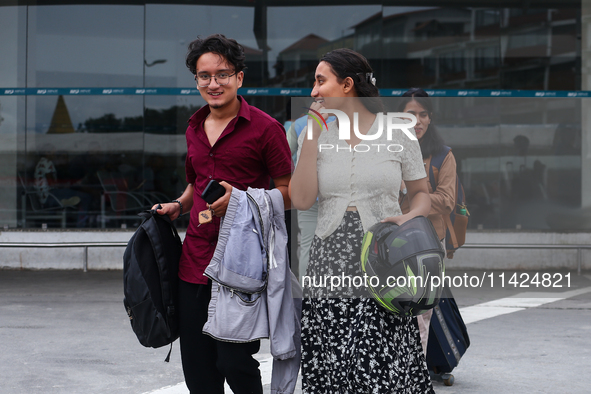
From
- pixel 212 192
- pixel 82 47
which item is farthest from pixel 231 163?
pixel 82 47

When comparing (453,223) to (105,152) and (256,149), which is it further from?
(105,152)

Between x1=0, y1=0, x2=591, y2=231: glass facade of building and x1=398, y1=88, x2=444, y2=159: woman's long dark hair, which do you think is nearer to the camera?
x1=398, y1=88, x2=444, y2=159: woman's long dark hair

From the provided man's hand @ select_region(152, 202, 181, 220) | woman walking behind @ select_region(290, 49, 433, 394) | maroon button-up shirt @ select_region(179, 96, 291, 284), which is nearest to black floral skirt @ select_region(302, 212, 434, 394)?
woman walking behind @ select_region(290, 49, 433, 394)

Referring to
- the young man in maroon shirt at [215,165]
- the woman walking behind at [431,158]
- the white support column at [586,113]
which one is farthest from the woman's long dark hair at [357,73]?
the white support column at [586,113]

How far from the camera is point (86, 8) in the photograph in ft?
38.1

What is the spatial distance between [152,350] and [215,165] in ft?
9.69

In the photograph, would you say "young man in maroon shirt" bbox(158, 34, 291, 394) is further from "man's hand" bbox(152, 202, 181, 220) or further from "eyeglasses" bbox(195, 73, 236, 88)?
"man's hand" bbox(152, 202, 181, 220)

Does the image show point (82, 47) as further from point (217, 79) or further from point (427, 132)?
point (217, 79)

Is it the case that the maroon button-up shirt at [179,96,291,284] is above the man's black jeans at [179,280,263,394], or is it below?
above

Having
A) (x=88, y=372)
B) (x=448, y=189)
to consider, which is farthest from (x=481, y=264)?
(x=88, y=372)

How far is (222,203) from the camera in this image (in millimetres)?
2965

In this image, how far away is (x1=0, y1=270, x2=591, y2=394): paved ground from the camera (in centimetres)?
469

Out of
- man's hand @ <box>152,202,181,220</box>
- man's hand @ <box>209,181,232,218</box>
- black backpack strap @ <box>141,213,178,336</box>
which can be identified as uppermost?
man's hand @ <box>209,181,232,218</box>

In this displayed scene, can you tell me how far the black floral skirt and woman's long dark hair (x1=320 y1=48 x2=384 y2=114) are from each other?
1.68 ft
